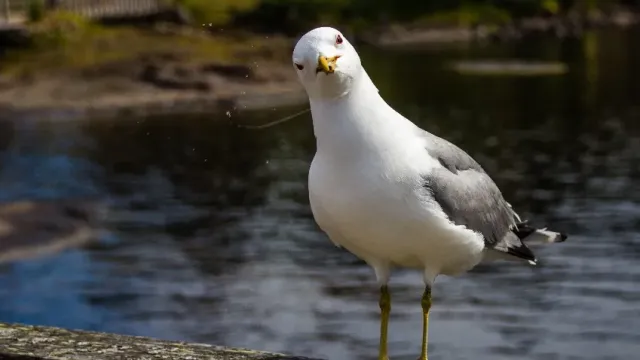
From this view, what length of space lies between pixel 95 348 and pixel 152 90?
106ft

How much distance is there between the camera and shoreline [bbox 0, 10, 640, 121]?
34438 mm

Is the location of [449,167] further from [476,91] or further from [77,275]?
[476,91]

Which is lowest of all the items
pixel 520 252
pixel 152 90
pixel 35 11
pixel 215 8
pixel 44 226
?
pixel 520 252

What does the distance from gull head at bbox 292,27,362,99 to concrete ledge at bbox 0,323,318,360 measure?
4.00ft

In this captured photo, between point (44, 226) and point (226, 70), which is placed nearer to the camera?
point (44, 226)

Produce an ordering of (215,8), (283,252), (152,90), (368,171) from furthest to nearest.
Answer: (215,8)
(152,90)
(283,252)
(368,171)

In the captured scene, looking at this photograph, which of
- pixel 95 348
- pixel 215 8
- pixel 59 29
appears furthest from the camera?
pixel 215 8

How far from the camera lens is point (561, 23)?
2840 inches

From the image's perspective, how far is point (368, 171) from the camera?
184 inches

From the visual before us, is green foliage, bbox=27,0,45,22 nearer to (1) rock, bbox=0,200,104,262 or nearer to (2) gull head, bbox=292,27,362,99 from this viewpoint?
(1) rock, bbox=0,200,104,262

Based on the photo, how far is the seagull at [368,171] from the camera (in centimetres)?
462

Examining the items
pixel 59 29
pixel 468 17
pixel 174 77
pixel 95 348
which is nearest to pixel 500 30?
pixel 468 17

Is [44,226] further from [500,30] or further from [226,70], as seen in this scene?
[500,30]

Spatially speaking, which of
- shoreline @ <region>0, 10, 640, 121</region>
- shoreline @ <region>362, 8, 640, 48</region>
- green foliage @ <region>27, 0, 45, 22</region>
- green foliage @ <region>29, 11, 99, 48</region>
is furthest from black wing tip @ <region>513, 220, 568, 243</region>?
shoreline @ <region>362, 8, 640, 48</region>
